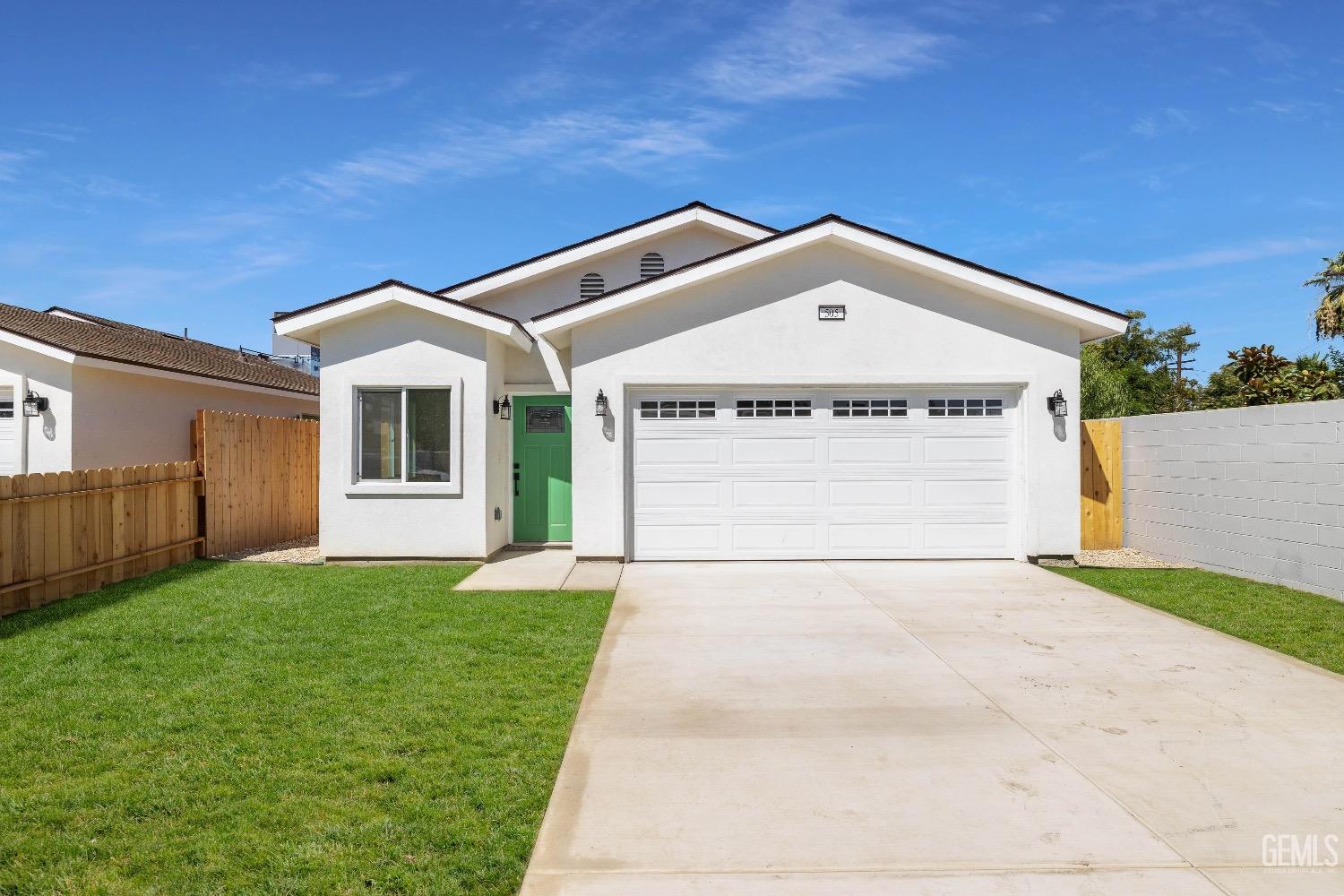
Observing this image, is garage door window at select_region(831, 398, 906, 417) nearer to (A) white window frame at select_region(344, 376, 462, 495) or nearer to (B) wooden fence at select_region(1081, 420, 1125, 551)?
(B) wooden fence at select_region(1081, 420, 1125, 551)

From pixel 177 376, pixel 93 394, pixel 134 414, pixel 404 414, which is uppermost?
pixel 177 376

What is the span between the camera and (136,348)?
13.6 meters

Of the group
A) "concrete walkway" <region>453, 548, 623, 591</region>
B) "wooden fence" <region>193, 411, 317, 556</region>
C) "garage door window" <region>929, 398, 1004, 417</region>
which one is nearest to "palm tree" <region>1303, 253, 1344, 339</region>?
"garage door window" <region>929, 398, 1004, 417</region>

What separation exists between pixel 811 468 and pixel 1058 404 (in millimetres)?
3292

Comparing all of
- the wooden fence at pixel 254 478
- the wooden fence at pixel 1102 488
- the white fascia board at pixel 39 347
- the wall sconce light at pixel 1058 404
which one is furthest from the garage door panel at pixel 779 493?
the white fascia board at pixel 39 347

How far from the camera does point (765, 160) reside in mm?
13117

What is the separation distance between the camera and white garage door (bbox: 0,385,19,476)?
36.7ft

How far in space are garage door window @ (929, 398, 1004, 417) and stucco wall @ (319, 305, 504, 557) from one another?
20.0 ft

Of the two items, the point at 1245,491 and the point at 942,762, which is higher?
the point at 1245,491

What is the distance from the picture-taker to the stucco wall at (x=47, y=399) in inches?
441

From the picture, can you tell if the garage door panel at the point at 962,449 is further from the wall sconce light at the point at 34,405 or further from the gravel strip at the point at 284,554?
the wall sconce light at the point at 34,405

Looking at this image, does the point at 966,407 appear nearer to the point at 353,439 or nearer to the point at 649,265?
the point at 649,265

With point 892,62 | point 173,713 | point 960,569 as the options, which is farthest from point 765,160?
point 173,713

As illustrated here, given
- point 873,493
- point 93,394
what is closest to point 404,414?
point 93,394
